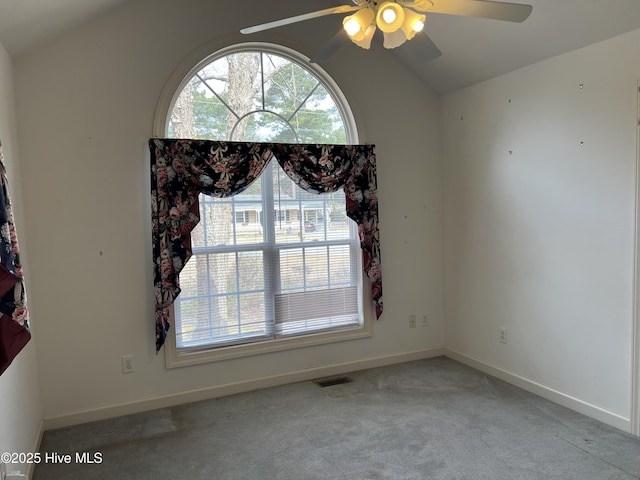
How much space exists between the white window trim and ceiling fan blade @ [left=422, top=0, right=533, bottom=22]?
1766mm

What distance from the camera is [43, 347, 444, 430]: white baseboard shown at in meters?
2.86

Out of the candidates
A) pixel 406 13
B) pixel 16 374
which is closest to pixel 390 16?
pixel 406 13

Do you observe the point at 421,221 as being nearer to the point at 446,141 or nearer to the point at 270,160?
the point at 446,141

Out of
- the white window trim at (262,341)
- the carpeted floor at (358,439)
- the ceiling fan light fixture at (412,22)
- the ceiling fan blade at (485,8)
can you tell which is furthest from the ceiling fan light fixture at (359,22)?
the carpeted floor at (358,439)

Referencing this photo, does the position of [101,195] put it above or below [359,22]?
below

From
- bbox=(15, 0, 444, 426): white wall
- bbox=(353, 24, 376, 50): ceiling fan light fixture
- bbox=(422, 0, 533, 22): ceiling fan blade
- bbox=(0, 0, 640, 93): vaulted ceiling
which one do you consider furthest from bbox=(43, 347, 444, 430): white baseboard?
bbox=(422, 0, 533, 22): ceiling fan blade

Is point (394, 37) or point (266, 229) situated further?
point (266, 229)

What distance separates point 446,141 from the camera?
386cm

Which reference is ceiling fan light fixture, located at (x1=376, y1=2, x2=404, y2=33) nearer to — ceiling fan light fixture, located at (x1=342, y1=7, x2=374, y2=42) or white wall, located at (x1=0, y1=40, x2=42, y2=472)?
ceiling fan light fixture, located at (x1=342, y1=7, x2=374, y2=42)

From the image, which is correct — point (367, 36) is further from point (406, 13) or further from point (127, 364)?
point (127, 364)

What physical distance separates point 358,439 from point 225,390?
3.69 ft

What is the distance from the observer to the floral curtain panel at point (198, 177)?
2.95m

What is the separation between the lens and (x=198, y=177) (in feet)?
9.93

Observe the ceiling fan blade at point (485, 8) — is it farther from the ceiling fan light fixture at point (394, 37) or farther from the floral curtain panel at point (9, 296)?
the floral curtain panel at point (9, 296)
